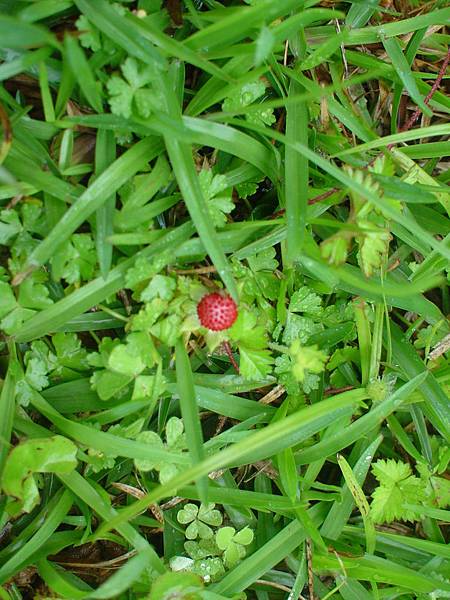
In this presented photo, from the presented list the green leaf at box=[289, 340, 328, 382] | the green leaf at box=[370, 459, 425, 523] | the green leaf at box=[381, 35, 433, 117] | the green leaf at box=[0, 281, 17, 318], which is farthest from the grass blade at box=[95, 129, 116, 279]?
the green leaf at box=[370, 459, 425, 523]

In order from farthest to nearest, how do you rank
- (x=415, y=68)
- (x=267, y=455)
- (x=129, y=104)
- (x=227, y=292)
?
1. (x=415, y=68)
2. (x=267, y=455)
3. (x=227, y=292)
4. (x=129, y=104)

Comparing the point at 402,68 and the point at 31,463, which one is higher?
the point at 402,68

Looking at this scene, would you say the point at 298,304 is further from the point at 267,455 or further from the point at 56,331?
the point at 56,331

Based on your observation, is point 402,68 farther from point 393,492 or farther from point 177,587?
point 177,587

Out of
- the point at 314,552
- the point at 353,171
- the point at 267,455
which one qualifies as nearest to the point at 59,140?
the point at 353,171

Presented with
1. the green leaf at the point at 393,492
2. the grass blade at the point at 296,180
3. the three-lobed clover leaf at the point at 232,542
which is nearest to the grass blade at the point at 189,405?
the three-lobed clover leaf at the point at 232,542

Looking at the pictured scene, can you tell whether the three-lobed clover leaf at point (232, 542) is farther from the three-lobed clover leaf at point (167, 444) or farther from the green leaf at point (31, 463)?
the green leaf at point (31, 463)

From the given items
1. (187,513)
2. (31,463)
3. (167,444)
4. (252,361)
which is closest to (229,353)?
(252,361)
